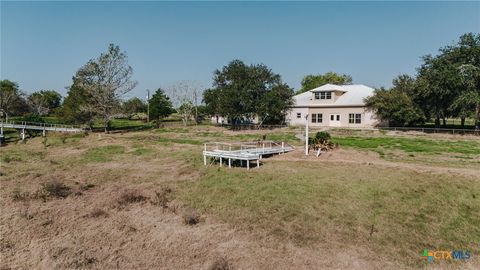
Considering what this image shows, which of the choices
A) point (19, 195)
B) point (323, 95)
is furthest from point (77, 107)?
point (323, 95)

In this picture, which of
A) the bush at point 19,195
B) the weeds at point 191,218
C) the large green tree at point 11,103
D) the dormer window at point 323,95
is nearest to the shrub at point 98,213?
the weeds at point 191,218

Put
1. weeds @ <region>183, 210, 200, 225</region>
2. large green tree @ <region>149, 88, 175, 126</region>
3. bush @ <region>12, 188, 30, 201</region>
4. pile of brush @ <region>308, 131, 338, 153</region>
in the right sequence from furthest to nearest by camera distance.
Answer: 1. large green tree @ <region>149, 88, 175, 126</region>
2. pile of brush @ <region>308, 131, 338, 153</region>
3. bush @ <region>12, 188, 30, 201</region>
4. weeds @ <region>183, 210, 200, 225</region>

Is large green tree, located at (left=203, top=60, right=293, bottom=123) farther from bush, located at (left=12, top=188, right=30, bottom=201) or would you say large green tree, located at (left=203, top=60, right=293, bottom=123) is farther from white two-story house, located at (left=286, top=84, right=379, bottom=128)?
bush, located at (left=12, top=188, right=30, bottom=201)

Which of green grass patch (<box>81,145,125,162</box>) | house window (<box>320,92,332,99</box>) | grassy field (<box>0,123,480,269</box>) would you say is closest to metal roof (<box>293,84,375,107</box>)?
house window (<box>320,92,332,99</box>)

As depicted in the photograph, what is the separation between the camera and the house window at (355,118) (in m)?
42.7

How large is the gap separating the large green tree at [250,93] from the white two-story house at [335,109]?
2.42m

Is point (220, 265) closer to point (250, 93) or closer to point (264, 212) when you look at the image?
point (264, 212)

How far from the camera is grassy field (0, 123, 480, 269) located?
8.84 meters

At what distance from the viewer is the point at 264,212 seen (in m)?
11.7

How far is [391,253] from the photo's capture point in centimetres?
884

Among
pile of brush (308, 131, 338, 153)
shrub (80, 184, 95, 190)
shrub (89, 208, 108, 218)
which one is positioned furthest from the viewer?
pile of brush (308, 131, 338, 153)

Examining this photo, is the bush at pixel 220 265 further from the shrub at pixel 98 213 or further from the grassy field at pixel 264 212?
the shrub at pixel 98 213

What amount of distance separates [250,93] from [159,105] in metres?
28.1

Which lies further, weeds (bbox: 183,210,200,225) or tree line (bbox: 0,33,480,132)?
tree line (bbox: 0,33,480,132)
